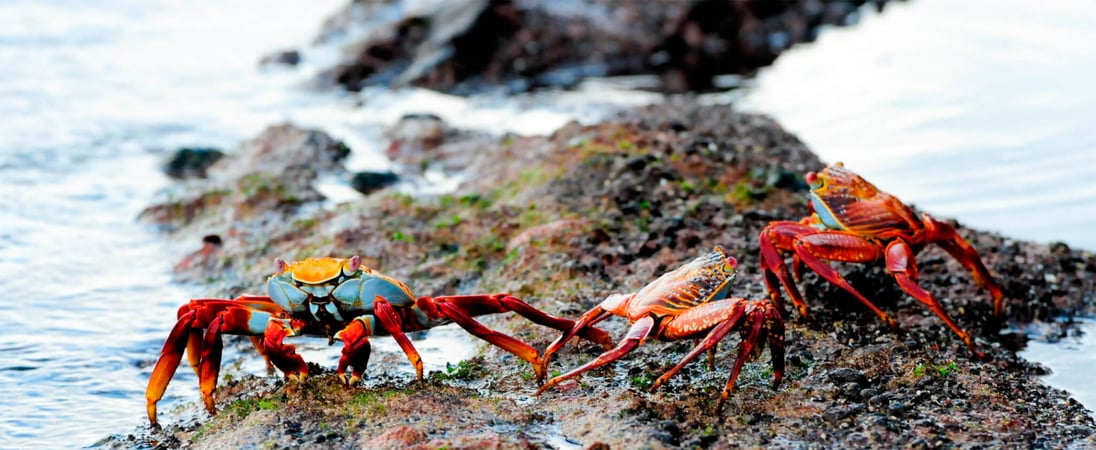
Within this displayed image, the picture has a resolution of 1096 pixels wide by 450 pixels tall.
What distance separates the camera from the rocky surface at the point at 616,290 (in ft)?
17.8

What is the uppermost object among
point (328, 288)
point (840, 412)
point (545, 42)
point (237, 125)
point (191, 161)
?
point (545, 42)

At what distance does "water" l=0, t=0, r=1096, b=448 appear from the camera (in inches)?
312

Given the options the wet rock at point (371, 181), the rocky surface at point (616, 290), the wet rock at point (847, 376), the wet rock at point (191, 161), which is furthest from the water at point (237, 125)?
the wet rock at point (847, 376)

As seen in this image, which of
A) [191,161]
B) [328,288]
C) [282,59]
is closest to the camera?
[328,288]

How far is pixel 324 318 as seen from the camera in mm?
5941

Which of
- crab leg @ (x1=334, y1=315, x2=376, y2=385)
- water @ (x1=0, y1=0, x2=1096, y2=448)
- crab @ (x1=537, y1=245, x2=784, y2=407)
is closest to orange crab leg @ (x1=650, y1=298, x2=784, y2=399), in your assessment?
crab @ (x1=537, y1=245, x2=784, y2=407)

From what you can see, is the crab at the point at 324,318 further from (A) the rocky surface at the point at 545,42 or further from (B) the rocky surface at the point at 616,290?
(A) the rocky surface at the point at 545,42

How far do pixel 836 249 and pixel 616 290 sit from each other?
4.82ft

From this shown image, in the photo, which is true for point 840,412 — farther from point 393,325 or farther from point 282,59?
point 282,59

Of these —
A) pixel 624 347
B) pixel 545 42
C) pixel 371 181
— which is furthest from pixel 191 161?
pixel 624 347

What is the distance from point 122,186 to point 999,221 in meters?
9.09

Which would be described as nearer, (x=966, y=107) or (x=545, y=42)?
(x=966, y=107)

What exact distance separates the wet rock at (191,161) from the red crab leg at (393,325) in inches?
315

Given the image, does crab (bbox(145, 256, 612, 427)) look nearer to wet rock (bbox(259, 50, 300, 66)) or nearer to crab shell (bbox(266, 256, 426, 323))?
crab shell (bbox(266, 256, 426, 323))
